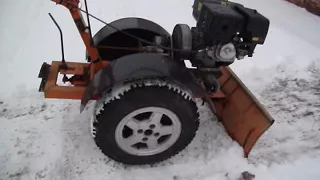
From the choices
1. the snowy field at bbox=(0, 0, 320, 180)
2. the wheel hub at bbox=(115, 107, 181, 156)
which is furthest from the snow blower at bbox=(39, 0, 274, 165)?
the snowy field at bbox=(0, 0, 320, 180)

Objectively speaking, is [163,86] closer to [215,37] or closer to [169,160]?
[215,37]

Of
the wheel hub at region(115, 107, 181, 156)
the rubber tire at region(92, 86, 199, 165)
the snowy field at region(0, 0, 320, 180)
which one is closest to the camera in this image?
the rubber tire at region(92, 86, 199, 165)

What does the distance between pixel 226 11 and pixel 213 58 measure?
0.42 meters

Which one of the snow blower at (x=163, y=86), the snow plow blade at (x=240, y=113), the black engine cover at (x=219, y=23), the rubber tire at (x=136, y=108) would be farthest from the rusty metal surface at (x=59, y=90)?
the snow plow blade at (x=240, y=113)

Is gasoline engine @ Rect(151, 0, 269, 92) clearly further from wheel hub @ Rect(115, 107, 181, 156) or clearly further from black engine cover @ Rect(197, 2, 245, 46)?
wheel hub @ Rect(115, 107, 181, 156)

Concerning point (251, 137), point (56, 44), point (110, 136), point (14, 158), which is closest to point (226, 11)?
point (251, 137)

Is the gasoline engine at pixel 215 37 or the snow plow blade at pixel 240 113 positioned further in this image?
the snow plow blade at pixel 240 113

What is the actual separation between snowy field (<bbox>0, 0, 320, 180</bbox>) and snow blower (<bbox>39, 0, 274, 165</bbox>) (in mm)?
221

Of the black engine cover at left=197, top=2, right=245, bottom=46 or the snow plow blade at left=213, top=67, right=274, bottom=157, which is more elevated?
the black engine cover at left=197, top=2, right=245, bottom=46

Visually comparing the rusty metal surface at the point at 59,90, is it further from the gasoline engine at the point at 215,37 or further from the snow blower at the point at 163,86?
the gasoline engine at the point at 215,37

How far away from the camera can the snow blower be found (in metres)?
2.22

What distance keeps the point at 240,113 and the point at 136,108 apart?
109 centimetres

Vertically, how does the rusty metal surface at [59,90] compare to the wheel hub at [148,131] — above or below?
above

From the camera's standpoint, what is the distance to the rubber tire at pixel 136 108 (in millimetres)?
2191
